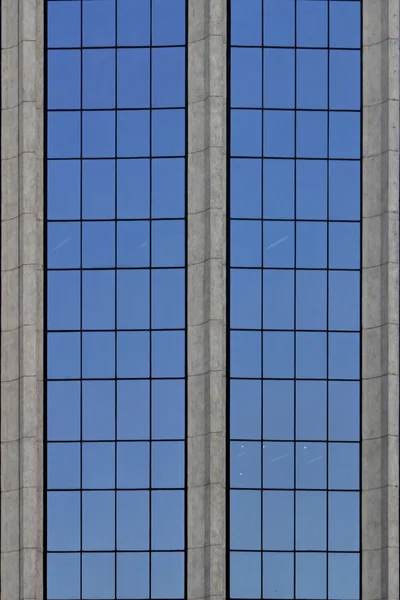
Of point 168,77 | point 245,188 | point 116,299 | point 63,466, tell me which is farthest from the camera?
point 168,77

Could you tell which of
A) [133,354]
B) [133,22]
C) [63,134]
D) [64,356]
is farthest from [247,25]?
[64,356]

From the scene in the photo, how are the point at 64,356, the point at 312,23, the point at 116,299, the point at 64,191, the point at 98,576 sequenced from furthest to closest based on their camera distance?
the point at 312,23, the point at 64,191, the point at 116,299, the point at 64,356, the point at 98,576

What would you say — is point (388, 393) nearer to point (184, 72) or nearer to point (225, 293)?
point (225, 293)

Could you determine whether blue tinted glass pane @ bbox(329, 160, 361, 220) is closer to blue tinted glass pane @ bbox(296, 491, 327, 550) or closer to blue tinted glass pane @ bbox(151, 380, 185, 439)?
blue tinted glass pane @ bbox(151, 380, 185, 439)

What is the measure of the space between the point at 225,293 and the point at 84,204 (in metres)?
3.72

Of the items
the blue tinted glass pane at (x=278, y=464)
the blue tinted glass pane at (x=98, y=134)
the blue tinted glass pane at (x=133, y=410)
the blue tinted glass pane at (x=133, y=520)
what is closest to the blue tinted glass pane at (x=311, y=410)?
the blue tinted glass pane at (x=278, y=464)

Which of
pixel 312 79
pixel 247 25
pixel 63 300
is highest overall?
→ pixel 247 25

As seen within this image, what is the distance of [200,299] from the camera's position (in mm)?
26312

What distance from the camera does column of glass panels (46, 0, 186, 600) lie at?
84.9 ft

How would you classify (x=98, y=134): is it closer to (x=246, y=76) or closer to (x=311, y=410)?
(x=246, y=76)

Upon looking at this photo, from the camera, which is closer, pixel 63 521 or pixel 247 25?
pixel 63 521

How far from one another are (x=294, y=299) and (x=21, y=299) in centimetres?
593

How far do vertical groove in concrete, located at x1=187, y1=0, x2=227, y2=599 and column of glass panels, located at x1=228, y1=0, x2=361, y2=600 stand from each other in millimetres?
427

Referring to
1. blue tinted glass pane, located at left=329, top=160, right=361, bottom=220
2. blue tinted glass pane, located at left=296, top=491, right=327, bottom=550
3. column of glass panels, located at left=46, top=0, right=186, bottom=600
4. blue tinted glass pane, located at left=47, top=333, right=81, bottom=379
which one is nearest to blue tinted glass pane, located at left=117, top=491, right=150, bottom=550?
column of glass panels, located at left=46, top=0, right=186, bottom=600
